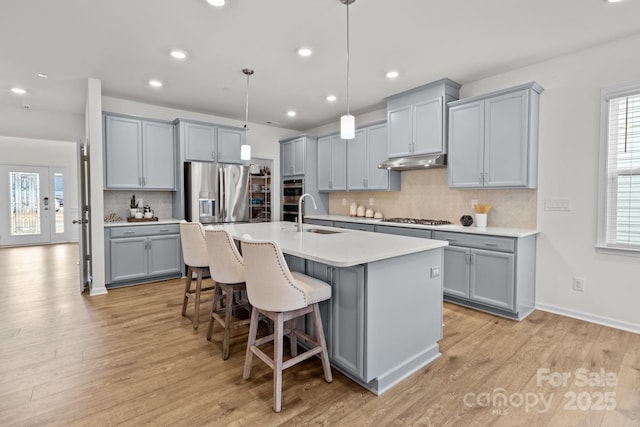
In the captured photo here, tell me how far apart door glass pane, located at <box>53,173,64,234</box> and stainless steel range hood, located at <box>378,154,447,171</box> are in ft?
27.0

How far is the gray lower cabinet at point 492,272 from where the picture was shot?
10.3 feet

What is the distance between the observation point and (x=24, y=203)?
7.71 metres

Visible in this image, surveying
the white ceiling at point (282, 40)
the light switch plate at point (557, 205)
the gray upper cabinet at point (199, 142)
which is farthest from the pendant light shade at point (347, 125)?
the gray upper cabinet at point (199, 142)

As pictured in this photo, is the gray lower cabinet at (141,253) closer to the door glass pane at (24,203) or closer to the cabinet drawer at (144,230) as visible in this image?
the cabinet drawer at (144,230)

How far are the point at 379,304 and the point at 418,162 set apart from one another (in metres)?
2.57

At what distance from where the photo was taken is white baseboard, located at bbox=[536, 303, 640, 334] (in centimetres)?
291

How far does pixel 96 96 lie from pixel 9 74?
899 millimetres

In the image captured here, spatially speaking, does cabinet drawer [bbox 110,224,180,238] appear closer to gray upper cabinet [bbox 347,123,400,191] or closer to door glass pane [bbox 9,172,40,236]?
gray upper cabinet [bbox 347,123,400,191]

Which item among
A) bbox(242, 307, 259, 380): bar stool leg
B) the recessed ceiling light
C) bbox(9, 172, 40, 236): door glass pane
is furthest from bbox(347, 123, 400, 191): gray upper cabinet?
bbox(9, 172, 40, 236): door glass pane

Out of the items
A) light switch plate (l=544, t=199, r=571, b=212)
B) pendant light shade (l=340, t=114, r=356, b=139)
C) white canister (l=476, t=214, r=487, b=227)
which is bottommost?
white canister (l=476, t=214, r=487, b=227)

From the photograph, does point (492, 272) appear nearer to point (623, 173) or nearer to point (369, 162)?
point (623, 173)

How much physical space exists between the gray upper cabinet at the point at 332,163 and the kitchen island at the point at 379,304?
319 centimetres

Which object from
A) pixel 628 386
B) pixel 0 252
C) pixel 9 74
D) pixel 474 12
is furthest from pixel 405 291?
pixel 0 252

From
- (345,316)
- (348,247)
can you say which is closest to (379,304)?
(345,316)
